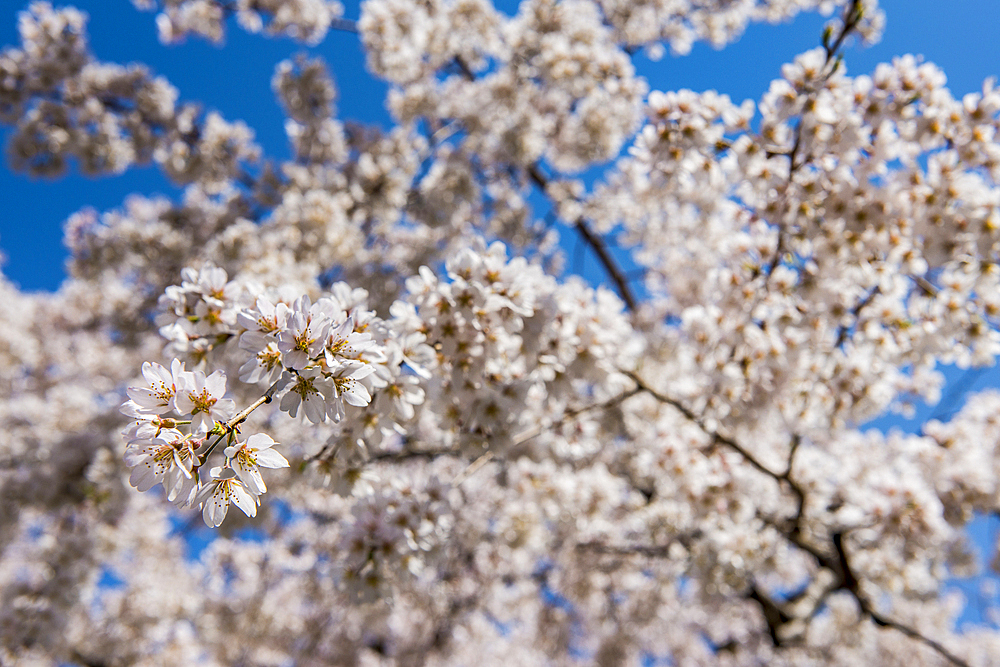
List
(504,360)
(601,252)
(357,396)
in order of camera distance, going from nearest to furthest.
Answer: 1. (357,396)
2. (504,360)
3. (601,252)

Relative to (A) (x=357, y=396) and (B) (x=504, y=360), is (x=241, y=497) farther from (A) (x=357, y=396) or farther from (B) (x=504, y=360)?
(B) (x=504, y=360)

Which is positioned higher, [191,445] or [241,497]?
[191,445]

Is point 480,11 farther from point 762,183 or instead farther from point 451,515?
point 451,515

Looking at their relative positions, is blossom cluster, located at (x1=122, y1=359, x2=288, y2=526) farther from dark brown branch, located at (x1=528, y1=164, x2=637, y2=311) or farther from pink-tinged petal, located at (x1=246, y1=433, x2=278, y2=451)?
dark brown branch, located at (x1=528, y1=164, x2=637, y2=311)

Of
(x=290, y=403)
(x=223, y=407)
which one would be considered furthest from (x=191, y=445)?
(x=290, y=403)

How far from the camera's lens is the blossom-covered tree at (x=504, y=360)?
2184 mm

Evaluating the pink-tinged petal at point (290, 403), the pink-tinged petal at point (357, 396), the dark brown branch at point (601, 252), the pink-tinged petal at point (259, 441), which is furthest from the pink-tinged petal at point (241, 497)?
the dark brown branch at point (601, 252)

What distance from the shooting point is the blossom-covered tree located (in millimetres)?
2184

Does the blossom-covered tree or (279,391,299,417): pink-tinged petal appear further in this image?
the blossom-covered tree

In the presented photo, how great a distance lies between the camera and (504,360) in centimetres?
239

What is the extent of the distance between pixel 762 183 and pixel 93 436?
7.70 meters

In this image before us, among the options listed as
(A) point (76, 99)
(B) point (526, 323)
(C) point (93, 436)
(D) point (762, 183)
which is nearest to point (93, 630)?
(C) point (93, 436)

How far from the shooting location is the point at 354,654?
9.20 m

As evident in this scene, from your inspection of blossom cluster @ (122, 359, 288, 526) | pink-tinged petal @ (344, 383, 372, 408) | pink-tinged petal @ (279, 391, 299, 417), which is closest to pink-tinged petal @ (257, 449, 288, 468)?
blossom cluster @ (122, 359, 288, 526)
